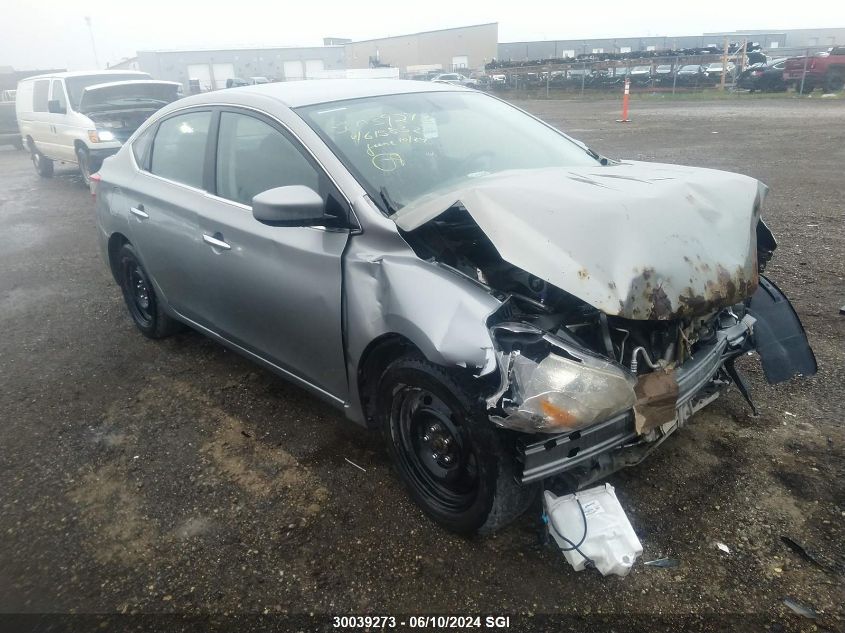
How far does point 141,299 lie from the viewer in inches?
180

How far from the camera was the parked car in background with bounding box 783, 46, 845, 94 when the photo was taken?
21344 mm

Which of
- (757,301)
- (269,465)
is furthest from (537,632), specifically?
(757,301)

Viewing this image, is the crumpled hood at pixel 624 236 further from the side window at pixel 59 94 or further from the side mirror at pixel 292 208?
the side window at pixel 59 94

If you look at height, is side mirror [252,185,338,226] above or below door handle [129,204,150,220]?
above

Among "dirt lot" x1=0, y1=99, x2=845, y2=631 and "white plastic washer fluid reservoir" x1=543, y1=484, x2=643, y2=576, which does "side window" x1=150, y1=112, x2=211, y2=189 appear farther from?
"white plastic washer fluid reservoir" x1=543, y1=484, x2=643, y2=576

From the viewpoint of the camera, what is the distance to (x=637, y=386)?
2.29 meters

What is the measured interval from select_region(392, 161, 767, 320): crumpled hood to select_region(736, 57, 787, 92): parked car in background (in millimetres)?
24778

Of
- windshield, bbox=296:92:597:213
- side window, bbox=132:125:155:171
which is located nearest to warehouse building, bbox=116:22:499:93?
side window, bbox=132:125:155:171

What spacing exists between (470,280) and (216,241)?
1630mm

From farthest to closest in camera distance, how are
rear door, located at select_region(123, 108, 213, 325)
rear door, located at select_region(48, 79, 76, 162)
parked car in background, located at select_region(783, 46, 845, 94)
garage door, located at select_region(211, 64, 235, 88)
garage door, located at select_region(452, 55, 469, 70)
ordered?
garage door, located at select_region(452, 55, 469, 70)
garage door, located at select_region(211, 64, 235, 88)
parked car in background, located at select_region(783, 46, 845, 94)
rear door, located at select_region(48, 79, 76, 162)
rear door, located at select_region(123, 108, 213, 325)

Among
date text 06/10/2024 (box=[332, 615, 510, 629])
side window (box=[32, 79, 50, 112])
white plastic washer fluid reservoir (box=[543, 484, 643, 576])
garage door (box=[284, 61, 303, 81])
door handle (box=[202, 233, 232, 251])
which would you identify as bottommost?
date text 06/10/2024 (box=[332, 615, 510, 629])

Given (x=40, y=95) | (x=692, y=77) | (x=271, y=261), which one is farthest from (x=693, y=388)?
(x=692, y=77)

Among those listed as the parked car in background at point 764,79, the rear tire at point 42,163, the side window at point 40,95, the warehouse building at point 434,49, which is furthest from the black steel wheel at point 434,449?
the warehouse building at point 434,49

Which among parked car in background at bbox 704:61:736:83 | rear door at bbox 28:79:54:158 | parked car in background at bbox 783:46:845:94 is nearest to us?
rear door at bbox 28:79:54:158
